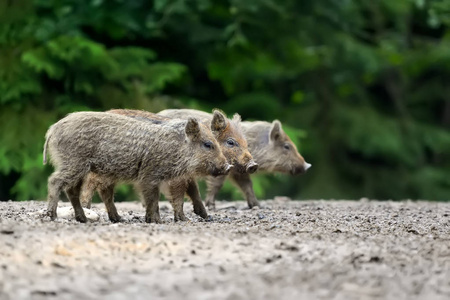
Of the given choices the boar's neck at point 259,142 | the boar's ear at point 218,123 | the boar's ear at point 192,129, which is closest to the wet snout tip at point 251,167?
the boar's ear at point 218,123

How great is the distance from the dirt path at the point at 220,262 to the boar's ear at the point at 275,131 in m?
3.83

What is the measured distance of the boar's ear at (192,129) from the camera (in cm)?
885

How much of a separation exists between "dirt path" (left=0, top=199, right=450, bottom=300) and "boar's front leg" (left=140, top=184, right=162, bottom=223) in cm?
66

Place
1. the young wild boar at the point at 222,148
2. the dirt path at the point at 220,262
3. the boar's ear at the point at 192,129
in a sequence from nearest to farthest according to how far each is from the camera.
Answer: the dirt path at the point at 220,262 < the boar's ear at the point at 192,129 < the young wild boar at the point at 222,148

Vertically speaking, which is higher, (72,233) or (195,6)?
(195,6)

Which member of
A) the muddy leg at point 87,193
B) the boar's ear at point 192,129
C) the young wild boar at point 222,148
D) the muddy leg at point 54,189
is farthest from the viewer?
the muddy leg at point 87,193

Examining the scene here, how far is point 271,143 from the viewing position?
472 inches

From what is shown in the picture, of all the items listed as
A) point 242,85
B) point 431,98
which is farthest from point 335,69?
point 431,98

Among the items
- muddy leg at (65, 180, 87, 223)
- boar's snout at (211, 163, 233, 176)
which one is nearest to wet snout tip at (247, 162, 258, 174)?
boar's snout at (211, 163, 233, 176)

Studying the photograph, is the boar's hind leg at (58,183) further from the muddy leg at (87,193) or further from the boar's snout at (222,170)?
the boar's snout at (222,170)

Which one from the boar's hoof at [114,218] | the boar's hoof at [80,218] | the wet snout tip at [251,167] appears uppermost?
the wet snout tip at [251,167]

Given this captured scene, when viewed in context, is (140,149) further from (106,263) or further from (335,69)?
(335,69)

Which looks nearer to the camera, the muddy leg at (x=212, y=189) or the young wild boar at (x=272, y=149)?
the muddy leg at (x=212, y=189)

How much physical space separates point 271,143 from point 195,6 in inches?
174
